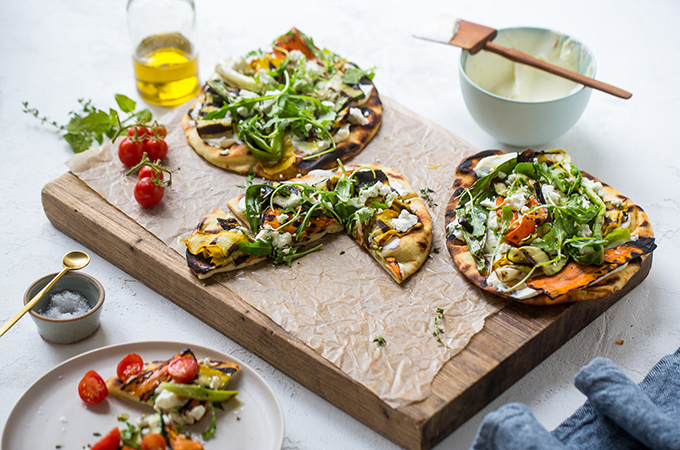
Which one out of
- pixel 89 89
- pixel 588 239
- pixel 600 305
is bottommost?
pixel 89 89

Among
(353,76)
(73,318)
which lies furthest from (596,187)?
(73,318)

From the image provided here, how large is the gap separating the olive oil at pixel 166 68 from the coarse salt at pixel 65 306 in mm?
1634

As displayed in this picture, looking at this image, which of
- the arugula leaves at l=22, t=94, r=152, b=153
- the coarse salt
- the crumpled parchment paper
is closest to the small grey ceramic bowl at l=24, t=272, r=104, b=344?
the coarse salt

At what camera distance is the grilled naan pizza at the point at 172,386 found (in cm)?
228

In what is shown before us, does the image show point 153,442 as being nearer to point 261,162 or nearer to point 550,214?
point 261,162

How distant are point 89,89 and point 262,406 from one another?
9.11 feet

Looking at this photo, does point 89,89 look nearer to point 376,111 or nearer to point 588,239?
point 376,111

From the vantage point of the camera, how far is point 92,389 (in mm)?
2344

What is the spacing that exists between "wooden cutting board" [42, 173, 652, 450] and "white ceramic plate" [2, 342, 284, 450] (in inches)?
10.0

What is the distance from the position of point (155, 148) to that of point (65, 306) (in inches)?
38.7

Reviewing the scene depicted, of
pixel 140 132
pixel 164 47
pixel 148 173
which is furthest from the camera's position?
pixel 164 47

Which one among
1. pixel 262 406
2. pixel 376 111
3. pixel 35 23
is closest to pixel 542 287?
pixel 262 406

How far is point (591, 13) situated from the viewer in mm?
5199

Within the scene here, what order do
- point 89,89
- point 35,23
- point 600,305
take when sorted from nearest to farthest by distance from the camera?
point 600,305 < point 89,89 < point 35,23
